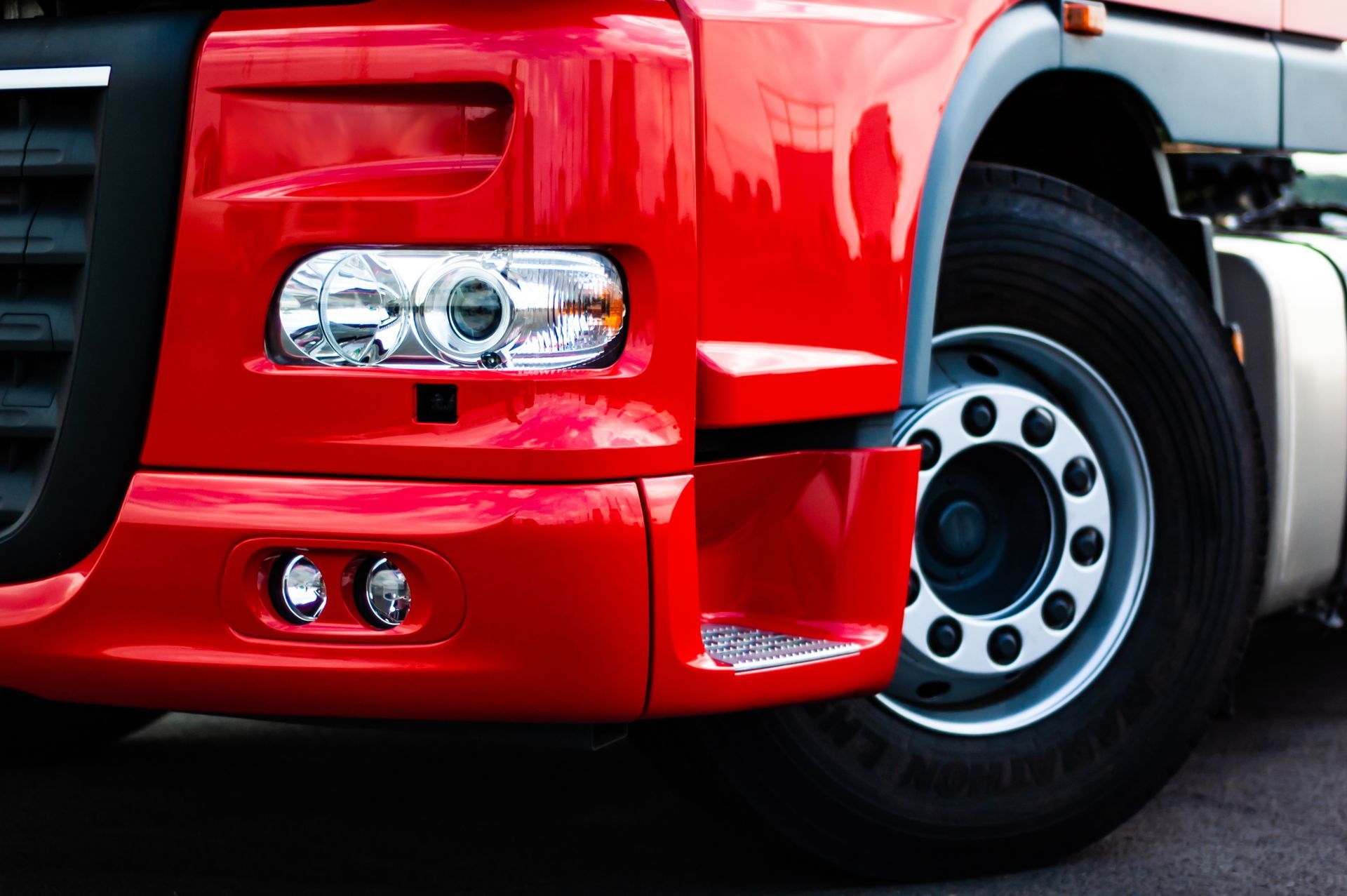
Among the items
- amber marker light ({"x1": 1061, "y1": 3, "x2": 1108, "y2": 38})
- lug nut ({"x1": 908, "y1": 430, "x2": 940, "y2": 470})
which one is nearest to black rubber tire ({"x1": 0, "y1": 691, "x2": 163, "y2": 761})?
lug nut ({"x1": 908, "y1": 430, "x2": 940, "y2": 470})

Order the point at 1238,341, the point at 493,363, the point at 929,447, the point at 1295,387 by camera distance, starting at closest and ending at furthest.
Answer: the point at 493,363
the point at 929,447
the point at 1238,341
the point at 1295,387

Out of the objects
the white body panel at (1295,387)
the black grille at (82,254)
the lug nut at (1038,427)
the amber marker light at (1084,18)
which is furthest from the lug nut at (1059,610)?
the black grille at (82,254)

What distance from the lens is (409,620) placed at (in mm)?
1893

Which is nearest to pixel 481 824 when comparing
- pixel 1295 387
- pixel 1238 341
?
pixel 1238 341

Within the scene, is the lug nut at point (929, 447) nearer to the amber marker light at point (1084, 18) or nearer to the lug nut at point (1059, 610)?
the lug nut at point (1059, 610)

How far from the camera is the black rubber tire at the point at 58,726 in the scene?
3207 millimetres

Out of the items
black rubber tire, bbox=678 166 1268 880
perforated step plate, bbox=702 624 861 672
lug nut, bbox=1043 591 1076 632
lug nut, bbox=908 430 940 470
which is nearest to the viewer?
A: perforated step plate, bbox=702 624 861 672

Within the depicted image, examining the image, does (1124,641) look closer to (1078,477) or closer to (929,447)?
(1078,477)

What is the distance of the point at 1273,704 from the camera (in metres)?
3.96

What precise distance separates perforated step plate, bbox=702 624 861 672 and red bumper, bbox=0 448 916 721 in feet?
0.16

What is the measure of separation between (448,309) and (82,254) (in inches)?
18.1

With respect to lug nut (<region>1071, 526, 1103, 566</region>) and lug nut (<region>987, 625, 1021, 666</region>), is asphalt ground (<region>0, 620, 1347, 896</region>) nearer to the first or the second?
lug nut (<region>987, 625, 1021, 666</region>)

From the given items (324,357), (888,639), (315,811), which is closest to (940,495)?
(888,639)

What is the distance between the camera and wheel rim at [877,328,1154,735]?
2506 mm
